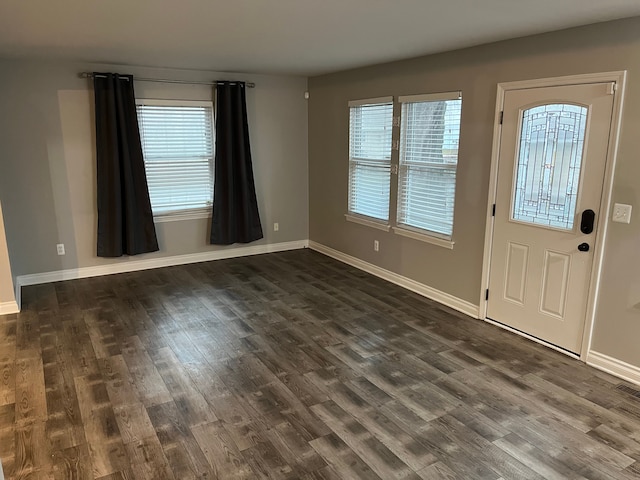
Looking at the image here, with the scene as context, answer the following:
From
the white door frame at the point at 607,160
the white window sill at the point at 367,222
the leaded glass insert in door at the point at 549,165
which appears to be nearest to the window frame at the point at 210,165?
the white window sill at the point at 367,222

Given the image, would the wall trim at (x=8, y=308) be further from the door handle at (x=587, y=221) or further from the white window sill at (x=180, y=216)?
the door handle at (x=587, y=221)

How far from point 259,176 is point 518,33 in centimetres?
366

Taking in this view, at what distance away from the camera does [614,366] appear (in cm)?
323

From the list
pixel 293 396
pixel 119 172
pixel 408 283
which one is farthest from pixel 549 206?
pixel 119 172

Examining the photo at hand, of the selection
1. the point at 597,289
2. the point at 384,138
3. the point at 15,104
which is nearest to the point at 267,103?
the point at 384,138

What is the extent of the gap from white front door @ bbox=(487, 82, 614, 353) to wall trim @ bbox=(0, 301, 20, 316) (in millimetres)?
4296

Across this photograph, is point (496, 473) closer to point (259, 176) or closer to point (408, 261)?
point (408, 261)

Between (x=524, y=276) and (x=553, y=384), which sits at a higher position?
(x=524, y=276)

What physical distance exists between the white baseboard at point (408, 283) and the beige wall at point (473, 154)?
0.06 metres

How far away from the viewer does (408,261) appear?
4984 millimetres

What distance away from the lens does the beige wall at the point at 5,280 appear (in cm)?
413

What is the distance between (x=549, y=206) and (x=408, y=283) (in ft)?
5.93

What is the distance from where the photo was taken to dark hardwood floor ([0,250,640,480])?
7.81 feet

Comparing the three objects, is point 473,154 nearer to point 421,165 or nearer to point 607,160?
point 421,165
